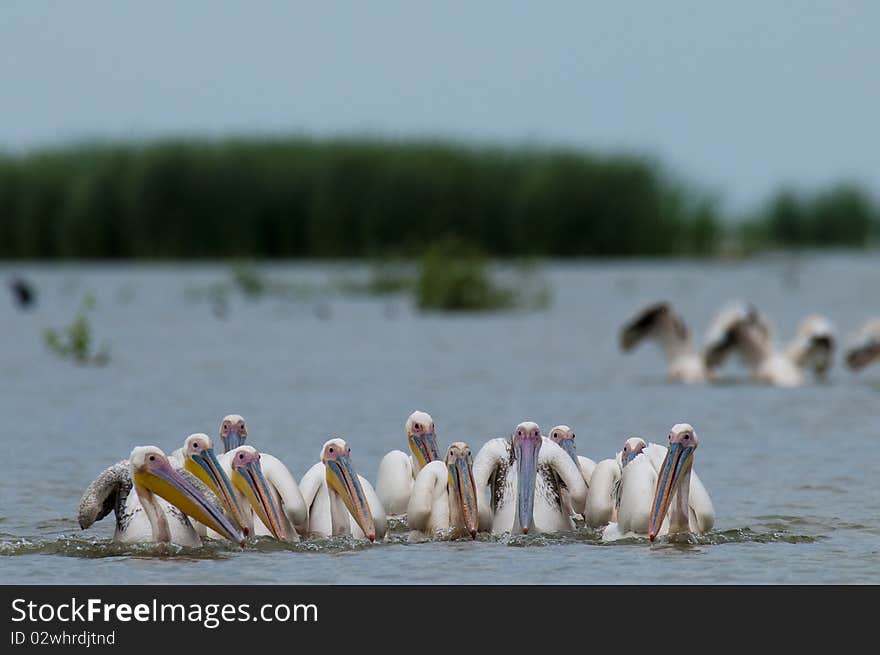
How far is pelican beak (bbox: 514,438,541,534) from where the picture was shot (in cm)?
835

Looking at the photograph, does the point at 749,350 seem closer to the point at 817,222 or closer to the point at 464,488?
the point at 464,488

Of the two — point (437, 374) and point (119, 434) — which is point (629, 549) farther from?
point (437, 374)

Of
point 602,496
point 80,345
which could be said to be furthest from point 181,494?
point 80,345

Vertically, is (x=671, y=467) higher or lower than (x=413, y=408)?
higher

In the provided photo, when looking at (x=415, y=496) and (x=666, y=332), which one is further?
(x=666, y=332)

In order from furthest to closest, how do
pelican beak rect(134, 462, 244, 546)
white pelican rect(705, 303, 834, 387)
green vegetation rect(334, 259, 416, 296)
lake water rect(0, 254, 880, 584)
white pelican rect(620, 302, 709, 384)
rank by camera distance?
green vegetation rect(334, 259, 416, 296) → white pelican rect(620, 302, 709, 384) → white pelican rect(705, 303, 834, 387) → pelican beak rect(134, 462, 244, 546) → lake water rect(0, 254, 880, 584)

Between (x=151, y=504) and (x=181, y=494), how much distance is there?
7.1 inches

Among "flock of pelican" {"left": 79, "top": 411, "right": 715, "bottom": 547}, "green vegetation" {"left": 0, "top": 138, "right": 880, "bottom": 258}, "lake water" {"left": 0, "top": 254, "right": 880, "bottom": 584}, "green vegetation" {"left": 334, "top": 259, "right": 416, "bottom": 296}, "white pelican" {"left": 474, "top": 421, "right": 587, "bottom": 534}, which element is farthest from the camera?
"green vegetation" {"left": 0, "top": 138, "right": 880, "bottom": 258}

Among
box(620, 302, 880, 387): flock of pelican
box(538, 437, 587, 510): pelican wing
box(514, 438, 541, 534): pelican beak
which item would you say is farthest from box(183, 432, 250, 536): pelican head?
box(620, 302, 880, 387): flock of pelican

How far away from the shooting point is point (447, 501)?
28.0 feet

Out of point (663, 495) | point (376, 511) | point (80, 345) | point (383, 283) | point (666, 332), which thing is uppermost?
point (383, 283)

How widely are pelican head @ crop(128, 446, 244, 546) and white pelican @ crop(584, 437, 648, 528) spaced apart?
66.1 inches

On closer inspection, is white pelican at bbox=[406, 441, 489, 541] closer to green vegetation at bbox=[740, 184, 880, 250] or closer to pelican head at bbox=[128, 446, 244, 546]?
pelican head at bbox=[128, 446, 244, 546]
